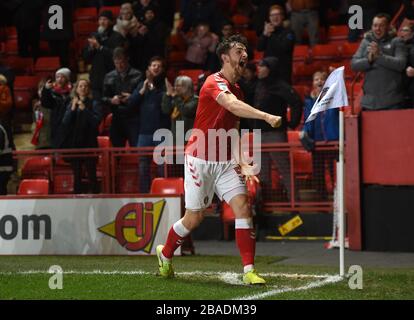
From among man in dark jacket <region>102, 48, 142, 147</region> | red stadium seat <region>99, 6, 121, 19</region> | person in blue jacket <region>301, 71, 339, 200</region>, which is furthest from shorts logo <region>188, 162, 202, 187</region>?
red stadium seat <region>99, 6, 121, 19</region>

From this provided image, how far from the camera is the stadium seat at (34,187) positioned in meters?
15.1

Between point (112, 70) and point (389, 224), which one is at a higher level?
point (112, 70)

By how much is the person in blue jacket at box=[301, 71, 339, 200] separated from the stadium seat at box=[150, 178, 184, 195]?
2.03 metres

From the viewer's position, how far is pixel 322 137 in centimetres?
1488

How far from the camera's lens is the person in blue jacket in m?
14.5

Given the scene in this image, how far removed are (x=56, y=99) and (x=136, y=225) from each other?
12.8 feet

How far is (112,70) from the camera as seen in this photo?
17.5 m

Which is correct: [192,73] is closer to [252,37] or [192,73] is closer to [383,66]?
[252,37]

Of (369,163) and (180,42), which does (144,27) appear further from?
(369,163)

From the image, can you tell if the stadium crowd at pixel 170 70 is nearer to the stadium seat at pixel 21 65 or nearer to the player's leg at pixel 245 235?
the stadium seat at pixel 21 65

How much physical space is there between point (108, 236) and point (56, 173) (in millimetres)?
3029

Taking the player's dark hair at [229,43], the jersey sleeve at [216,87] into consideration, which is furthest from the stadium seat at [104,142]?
the jersey sleeve at [216,87]

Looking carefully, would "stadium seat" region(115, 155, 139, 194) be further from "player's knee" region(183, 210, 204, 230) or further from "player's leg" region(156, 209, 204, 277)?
"player's knee" region(183, 210, 204, 230)
